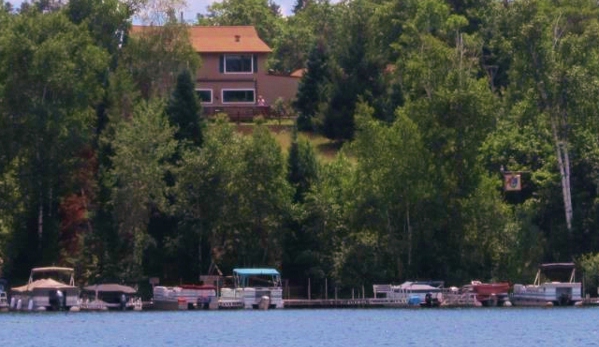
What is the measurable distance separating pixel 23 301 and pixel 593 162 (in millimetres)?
31344

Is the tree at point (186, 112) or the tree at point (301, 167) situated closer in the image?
the tree at point (301, 167)

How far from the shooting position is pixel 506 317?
6894 centimetres

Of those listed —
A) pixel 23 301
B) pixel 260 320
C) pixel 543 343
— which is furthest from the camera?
pixel 23 301

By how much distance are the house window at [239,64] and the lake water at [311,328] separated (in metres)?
41.7

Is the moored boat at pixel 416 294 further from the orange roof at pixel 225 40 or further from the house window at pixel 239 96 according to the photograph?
the orange roof at pixel 225 40

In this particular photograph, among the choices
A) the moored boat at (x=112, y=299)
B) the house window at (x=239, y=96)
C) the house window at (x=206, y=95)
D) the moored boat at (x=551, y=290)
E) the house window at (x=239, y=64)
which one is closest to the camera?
the moored boat at (x=551, y=290)

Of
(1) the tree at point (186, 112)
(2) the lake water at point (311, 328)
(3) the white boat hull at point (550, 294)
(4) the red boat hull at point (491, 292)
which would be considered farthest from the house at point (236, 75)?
(2) the lake water at point (311, 328)

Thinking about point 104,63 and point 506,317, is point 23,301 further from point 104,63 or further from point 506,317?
point 506,317

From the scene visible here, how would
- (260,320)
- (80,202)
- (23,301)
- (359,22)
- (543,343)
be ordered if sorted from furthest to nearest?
(359,22), (80,202), (23,301), (260,320), (543,343)

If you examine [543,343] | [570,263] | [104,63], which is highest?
[104,63]

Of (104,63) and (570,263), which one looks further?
(104,63)

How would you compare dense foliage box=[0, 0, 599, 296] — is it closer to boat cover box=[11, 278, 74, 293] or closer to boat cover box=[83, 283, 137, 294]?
boat cover box=[83, 283, 137, 294]

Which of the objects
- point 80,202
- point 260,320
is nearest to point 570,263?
point 260,320

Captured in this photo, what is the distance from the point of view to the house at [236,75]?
381 feet
